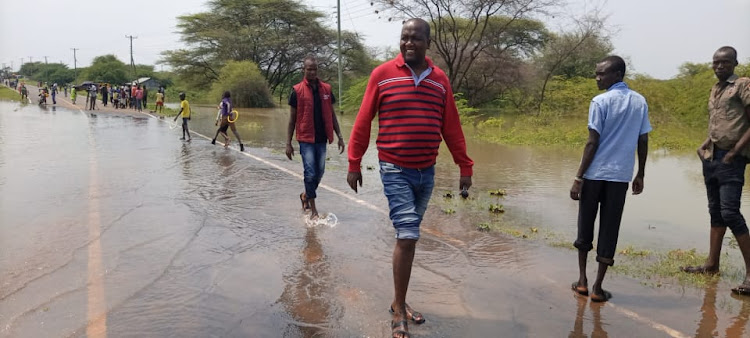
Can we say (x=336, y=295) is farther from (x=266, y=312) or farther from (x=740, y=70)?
(x=740, y=70)

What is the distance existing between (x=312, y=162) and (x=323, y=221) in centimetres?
71

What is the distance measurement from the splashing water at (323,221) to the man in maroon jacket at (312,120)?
0.09 m

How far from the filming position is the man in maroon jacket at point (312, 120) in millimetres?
6430

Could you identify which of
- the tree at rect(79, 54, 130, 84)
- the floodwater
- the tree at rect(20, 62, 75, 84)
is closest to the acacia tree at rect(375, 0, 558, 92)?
the floodwater

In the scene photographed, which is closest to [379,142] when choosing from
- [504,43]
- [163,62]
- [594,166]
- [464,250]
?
[594,166]

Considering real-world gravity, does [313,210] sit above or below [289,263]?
above

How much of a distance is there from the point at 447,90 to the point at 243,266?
94.1 inches

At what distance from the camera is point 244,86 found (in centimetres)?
4206

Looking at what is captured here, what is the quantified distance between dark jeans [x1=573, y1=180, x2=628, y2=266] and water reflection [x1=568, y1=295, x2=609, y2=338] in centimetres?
34

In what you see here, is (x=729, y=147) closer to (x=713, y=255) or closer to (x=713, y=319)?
(x=713, y=255)

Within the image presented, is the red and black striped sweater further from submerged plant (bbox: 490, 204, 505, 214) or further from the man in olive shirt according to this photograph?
submerged plant (bbox: 490, 204, 505, 214)

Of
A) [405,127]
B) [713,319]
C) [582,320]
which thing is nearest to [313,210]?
[405,127]

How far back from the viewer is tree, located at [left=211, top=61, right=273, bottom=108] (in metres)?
41.7

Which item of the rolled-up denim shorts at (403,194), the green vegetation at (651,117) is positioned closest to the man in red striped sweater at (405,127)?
the rolled-up denim shorts at (403,194)
